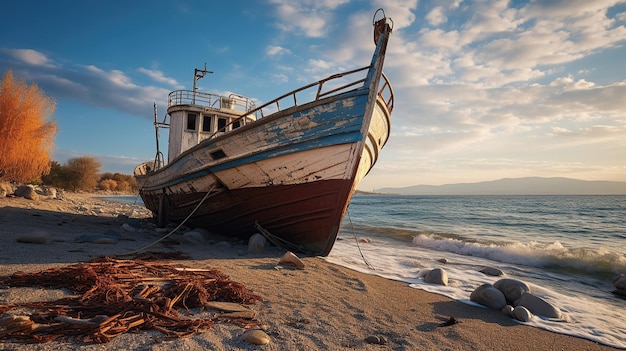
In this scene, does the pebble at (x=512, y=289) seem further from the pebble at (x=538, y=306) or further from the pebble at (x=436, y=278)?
the pebble at (x=436, y=278)

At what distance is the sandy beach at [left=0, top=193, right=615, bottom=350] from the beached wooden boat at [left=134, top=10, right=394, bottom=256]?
2.98ft

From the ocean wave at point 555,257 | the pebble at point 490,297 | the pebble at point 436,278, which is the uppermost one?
the pebble at point 490,297

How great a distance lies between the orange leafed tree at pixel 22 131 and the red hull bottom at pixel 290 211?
1927cm

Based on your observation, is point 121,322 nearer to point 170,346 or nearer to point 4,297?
point 170,346

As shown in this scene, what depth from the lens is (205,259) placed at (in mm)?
5875

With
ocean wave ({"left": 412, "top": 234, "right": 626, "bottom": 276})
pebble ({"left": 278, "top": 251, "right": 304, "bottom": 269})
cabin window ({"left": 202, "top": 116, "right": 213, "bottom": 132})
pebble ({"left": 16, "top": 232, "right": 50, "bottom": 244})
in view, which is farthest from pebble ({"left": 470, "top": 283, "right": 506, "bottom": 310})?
cabin window ({"left": 202, "top": 116, "right": 213, "bottom": 132})

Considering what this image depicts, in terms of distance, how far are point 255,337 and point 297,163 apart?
13.9 feet

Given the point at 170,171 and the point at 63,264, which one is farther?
the point at 170,171

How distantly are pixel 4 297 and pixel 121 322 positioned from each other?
1358 mm

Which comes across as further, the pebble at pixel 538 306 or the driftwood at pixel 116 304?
the pebble at pixel 538 306

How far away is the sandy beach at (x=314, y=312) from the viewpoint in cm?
268

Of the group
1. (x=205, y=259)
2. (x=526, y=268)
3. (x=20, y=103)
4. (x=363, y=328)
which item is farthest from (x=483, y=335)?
(x=20, y=103)

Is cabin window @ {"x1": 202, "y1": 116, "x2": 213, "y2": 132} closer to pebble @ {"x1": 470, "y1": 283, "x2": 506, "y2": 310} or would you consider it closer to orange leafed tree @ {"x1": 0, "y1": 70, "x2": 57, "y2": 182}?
pebble @ {"x1": 470, "y1": 283, "x2": 506, "y2": 310}

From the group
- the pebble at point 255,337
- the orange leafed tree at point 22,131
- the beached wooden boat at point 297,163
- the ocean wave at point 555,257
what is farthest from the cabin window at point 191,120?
the orange leafed tree at point 22,131
